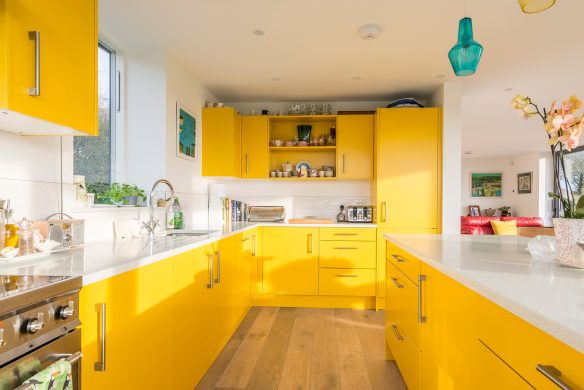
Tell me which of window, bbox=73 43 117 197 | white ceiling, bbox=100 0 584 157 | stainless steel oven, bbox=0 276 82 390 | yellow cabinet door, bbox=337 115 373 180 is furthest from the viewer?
yellow cabinet door, bbox=337 115 373 180

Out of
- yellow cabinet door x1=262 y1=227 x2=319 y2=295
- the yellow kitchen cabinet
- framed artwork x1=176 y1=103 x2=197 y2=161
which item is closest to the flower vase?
yellow cabinet door x1=262 y1=227 x2=319 y2=295

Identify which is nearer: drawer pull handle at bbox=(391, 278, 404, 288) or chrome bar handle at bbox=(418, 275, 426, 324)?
chrome bar handle at bbox=(418, 275, 426, 324)

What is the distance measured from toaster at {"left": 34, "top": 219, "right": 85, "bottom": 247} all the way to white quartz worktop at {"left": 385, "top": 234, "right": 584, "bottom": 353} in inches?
63.2

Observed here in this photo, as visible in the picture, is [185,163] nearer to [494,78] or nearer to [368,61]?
[368,61]

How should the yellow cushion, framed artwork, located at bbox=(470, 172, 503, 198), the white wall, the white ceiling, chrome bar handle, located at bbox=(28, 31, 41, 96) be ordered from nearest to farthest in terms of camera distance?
chrome bar handle, located at bbox=(28, 31, 41, 96) → the white ceiling → the yellow cushion → the white wall → framed artwork, located at bbox=(470, 172, 503, 198)

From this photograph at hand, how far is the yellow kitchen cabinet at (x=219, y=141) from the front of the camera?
386 centimetres

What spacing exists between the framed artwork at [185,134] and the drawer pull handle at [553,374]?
2974 mm

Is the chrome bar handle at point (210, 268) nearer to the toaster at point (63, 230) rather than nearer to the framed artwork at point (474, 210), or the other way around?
the toaster at point (63, 230)

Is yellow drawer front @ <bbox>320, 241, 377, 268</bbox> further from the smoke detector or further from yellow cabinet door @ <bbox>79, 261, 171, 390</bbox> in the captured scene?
yellow cabinet door @ <bbox>79, 261, 171, 390</bbox>

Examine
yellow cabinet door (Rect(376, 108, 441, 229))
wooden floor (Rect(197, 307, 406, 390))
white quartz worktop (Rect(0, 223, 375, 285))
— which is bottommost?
wooden floor (Rect(197, 307, 406, 390))

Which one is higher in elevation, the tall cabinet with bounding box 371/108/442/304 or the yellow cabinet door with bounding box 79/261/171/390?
the tall cabinet with bounding box 371/108/442/304

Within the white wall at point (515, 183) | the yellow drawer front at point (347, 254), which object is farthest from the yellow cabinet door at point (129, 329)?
the white wall at point (515, 183)

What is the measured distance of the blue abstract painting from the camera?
324 centimetres

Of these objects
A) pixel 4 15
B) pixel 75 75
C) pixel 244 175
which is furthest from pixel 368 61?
pixel 4 15
